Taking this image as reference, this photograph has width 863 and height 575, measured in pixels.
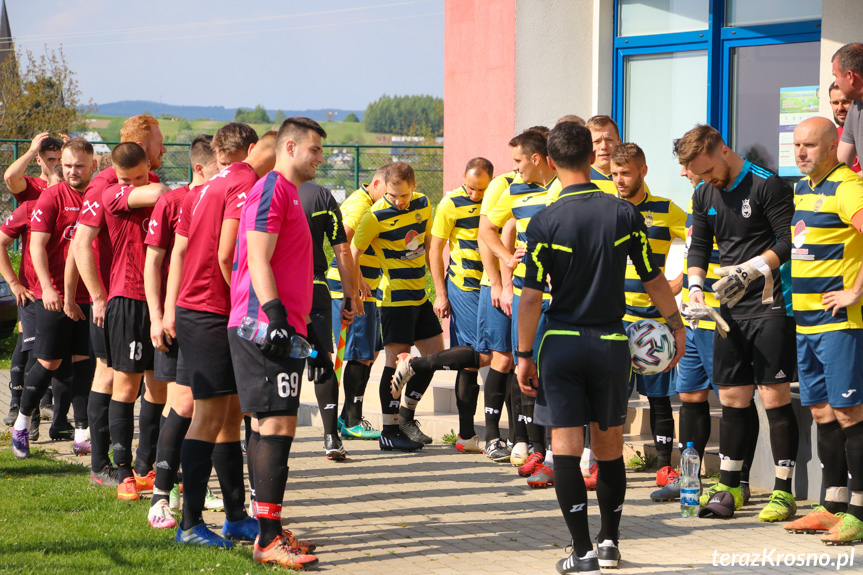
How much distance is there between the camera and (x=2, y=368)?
42.0 ft

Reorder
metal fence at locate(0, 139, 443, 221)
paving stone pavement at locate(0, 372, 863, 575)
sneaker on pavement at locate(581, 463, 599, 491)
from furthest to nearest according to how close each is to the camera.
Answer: metal fence at locate(0, 139, 443, 221) < sneaker on pavement at locate(581, 463, 599, 491) < paving stone pavement at locate(0, 372, 863, 575)

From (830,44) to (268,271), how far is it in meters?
5.84

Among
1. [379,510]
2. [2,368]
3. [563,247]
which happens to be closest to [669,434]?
→ [379,510]

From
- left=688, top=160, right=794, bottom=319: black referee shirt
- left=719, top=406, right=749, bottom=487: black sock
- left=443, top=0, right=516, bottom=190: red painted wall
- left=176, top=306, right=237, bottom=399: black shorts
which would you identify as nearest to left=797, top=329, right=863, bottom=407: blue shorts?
left=688, top=160, right=794, bottom=319: black referee shirt

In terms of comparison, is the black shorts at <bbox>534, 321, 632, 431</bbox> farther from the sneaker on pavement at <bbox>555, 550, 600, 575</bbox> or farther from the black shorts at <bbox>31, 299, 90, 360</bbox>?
the black shorts at <bbox>31, 299, 90, 360</bbox>

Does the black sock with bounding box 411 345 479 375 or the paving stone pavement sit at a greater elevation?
the black sock with bounding box 411 345 479 375

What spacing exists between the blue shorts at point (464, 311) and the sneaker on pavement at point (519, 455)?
1001 millimetres

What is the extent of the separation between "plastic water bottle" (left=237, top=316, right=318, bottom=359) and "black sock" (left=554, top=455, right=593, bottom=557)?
140 centimetres

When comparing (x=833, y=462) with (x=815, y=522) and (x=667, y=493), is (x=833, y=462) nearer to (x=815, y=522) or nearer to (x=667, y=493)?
(x=815, y=522)

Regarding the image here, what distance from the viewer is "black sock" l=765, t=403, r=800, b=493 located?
6.10m

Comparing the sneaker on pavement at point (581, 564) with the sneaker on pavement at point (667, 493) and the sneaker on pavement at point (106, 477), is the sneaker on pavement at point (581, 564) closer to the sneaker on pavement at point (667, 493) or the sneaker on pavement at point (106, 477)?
the sneaker on pavement at point (667, 493)

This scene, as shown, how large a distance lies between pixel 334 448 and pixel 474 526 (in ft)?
7.12

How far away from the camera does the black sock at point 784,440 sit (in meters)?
6.10

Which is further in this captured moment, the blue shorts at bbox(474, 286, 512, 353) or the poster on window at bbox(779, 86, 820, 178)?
the poster on window at bbox(779, 86, 820, 178)
